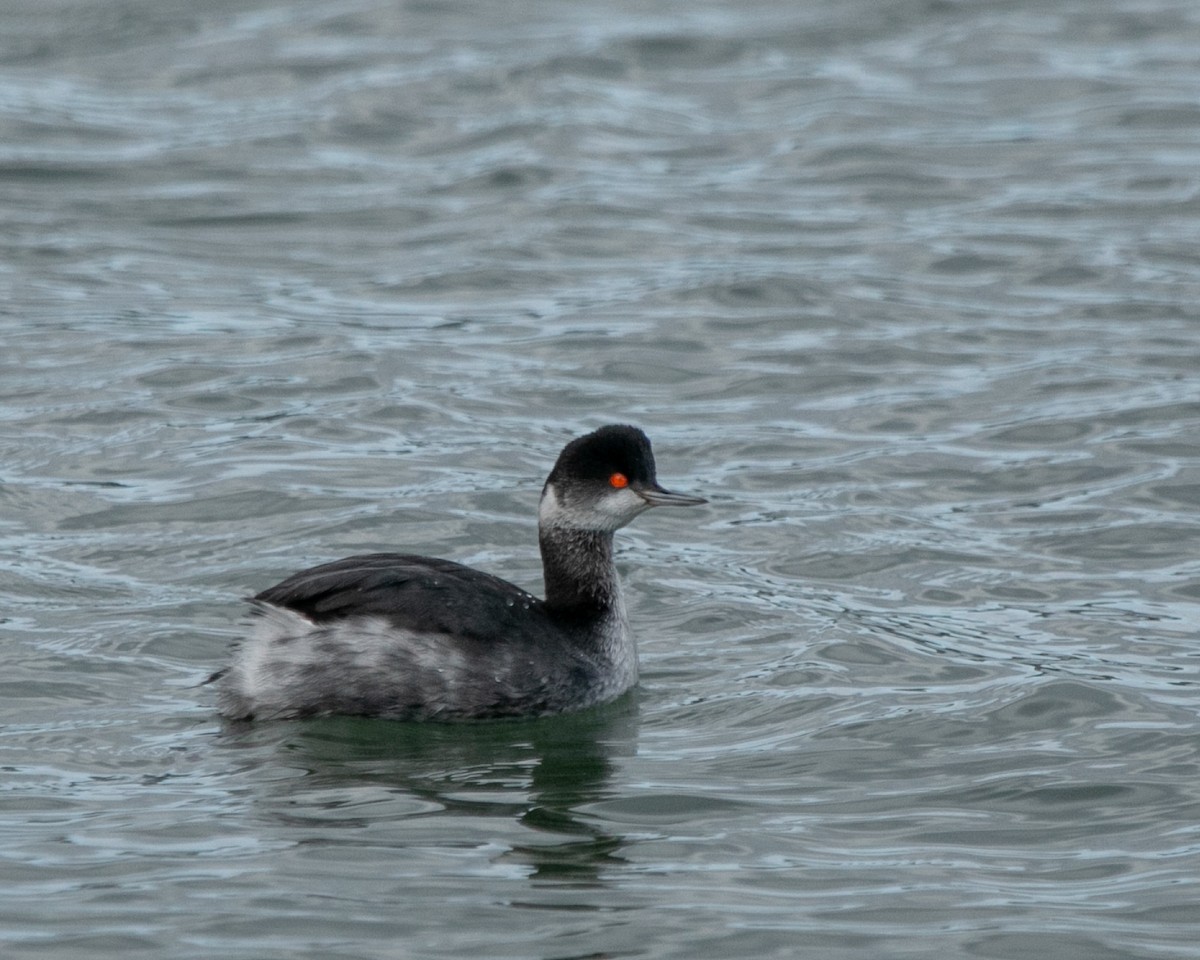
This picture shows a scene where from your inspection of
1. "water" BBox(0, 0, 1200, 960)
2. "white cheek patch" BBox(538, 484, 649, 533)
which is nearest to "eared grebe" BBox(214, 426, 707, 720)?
"water" BBox(0, 0, 1200, 960)

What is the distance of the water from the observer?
7.04 m

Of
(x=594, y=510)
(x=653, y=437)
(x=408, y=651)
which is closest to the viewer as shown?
(x=408, y=651)

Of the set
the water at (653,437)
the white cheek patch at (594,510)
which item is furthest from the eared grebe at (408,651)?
the white cheek patch at (594,510)

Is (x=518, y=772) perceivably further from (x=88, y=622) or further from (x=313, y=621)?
(x=88, y=622)

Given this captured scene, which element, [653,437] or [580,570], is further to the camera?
[653,437]

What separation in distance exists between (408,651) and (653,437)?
4329mm

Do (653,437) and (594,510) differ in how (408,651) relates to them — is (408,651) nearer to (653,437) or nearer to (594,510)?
(594,510)

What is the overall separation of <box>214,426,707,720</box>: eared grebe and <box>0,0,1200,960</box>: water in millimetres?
147

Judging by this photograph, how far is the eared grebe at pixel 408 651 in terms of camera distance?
27.3 ft

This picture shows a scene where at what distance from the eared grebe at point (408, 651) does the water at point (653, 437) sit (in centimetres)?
15

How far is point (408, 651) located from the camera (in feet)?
27.4

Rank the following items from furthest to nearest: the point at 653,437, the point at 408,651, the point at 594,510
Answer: the point at 653,437, the point at 594,510, the point at 408,651

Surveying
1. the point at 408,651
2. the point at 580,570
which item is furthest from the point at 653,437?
the point at 408,651

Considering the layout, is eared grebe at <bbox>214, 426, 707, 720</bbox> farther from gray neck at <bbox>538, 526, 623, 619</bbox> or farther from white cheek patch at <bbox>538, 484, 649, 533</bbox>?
white cheek patch at <bbox>538, 484, 649, 533</bbox>
